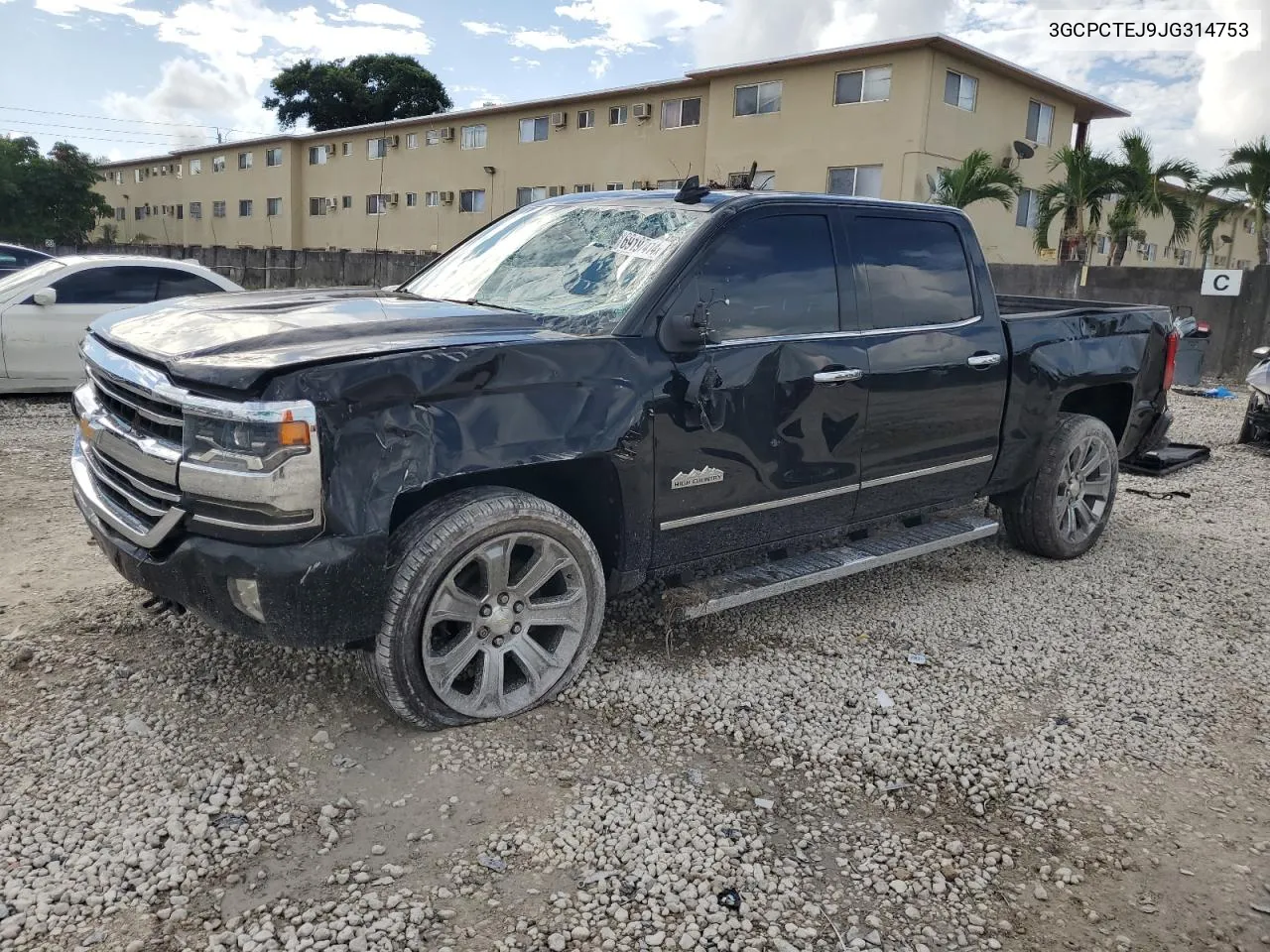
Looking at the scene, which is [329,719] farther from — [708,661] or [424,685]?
[708,661]

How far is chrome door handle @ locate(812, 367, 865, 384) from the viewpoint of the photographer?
4117mm

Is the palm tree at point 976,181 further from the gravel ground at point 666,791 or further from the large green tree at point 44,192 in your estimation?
the large green tree at point 44,192

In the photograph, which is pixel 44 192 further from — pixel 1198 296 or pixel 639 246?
pixel 639 246

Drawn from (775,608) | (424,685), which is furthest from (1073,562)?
(424,685)

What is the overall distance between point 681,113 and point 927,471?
2719 cm

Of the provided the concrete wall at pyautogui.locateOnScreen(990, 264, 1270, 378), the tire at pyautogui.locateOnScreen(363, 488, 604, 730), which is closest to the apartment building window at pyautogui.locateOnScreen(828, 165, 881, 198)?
the concrete wall at pyautogui.locateOnScreen(990, 264, 1270, 378)

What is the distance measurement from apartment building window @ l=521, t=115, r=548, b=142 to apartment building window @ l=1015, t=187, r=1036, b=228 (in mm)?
15731

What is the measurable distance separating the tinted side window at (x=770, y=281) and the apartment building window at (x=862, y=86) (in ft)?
74.6

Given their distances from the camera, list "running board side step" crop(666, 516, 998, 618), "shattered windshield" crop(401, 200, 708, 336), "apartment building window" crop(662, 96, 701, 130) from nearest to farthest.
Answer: "shattered windshield" crop(401, 200, 708, 336) < "running board side step" crop(666, 516, 998, 618) < "apartment building window" crop(662, 96, 701, 130)

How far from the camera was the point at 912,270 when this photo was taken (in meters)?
4.67

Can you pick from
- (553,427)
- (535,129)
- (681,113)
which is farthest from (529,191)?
(553,427)

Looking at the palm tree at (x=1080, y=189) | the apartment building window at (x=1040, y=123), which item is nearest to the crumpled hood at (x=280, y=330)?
the palm tree at (x=1080, y=189)

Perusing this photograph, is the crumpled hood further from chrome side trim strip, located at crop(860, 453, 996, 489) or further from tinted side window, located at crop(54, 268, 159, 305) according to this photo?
tinted side window, located at crop(54, 268, 159, 305)

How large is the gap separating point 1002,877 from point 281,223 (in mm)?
48051
